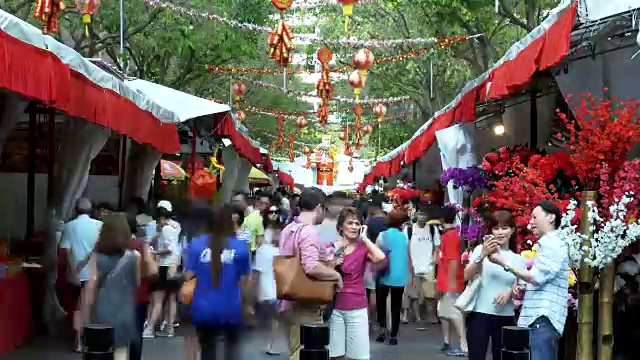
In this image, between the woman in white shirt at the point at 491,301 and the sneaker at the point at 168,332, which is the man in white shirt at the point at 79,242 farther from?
the woman in white shirt at the point at 491,301

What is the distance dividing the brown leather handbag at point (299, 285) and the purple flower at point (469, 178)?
268 inches

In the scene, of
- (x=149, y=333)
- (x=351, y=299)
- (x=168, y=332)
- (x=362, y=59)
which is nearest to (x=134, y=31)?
(x=362, y=59)

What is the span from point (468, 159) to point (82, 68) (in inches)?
289

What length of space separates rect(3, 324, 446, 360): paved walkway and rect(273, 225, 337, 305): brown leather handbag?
3.53m

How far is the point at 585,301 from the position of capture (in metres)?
7.32

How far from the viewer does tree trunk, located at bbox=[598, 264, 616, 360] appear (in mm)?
7348

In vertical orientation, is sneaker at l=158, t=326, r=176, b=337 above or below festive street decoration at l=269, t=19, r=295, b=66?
below

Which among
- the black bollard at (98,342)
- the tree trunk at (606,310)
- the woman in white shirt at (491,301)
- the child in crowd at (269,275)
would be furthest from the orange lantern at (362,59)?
the black bollard at (98,342)

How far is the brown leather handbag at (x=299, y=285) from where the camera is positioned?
23.9ft

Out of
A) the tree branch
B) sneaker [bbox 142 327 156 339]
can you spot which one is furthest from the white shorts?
the tree branch

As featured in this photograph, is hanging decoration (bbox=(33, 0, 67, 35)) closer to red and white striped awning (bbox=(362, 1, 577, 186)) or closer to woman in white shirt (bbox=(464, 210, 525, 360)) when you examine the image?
red and white striped awning (bbox=(362, 1, 577, 186))

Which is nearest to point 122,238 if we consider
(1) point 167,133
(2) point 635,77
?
(2) point 635,77

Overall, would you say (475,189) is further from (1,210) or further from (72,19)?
(72,19)

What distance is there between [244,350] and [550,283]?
4765mm
